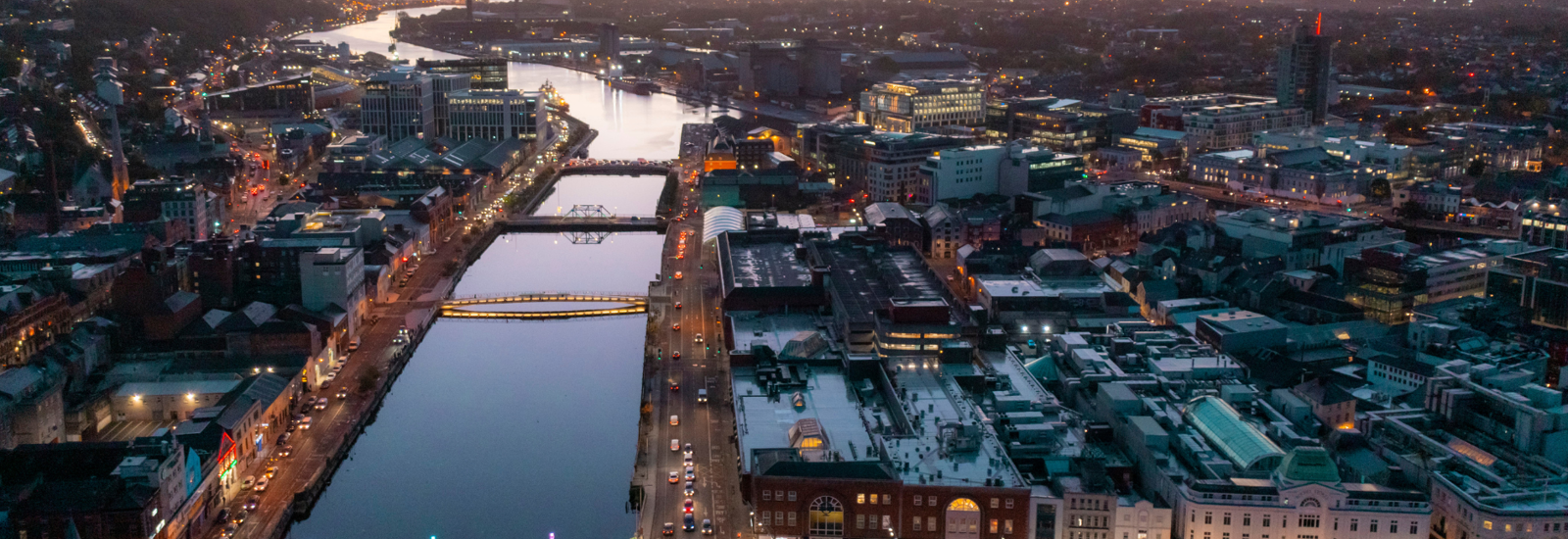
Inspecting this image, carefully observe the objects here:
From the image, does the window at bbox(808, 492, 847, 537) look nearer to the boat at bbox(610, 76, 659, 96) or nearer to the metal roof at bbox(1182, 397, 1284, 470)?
the metal roof at bbox(1182, 397, 1284, 470)

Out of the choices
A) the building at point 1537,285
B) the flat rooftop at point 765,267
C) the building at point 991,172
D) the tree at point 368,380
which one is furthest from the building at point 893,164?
the tree at point 368,380

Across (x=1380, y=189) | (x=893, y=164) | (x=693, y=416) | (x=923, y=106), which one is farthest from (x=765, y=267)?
(x=923, y=106)

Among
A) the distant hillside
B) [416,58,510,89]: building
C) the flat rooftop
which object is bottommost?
the flat rooftop

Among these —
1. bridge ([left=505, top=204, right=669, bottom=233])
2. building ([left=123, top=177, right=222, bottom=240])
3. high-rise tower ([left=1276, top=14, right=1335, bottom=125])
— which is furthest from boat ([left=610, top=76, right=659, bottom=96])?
building ([left=123, top=177, right=222, bottom=240])

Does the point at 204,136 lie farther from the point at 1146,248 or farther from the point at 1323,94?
the point at 1323,94

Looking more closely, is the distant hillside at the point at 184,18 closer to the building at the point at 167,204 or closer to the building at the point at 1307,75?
the building at the point at 167,204

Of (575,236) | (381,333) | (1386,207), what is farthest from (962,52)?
(381,333)

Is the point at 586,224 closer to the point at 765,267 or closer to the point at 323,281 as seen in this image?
the point at 765,267
